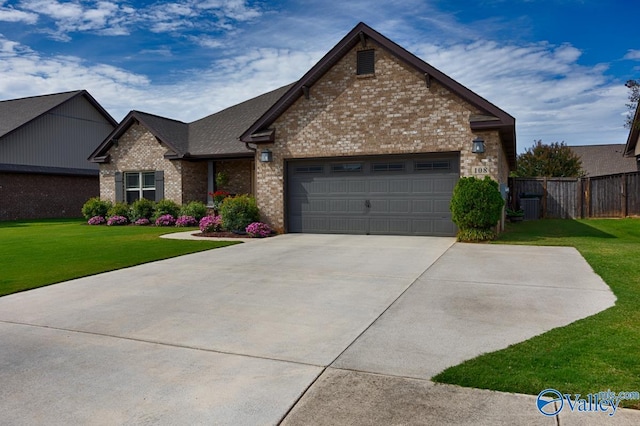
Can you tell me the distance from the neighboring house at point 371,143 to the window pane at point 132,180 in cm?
912

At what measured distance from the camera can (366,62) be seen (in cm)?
1418

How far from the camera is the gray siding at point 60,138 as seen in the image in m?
26.6

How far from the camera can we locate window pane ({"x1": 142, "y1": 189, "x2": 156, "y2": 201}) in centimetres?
2186

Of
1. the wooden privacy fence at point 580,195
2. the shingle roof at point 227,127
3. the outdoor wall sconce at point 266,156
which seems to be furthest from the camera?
the shingle roof at point 227,127

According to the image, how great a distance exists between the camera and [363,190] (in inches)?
577

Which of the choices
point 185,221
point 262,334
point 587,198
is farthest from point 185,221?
point 587,198

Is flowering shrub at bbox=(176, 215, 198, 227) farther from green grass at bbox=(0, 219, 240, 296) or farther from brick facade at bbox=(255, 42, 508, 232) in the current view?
brick facade at bbox=(255, 42, 508, 232)

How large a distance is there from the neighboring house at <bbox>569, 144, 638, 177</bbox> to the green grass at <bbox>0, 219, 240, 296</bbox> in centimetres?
3979

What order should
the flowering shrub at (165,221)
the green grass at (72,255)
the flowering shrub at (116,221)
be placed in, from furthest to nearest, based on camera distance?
the flowering shrub at (116,221) < the flowering shrub at (165,221) < the green grass at (72,255)

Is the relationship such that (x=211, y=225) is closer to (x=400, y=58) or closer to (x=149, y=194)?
(x=149, y=194)

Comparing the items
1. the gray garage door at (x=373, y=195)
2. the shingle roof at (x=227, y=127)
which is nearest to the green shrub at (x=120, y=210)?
the shingle roof at (x=227, y=127)

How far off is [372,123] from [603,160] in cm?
3765

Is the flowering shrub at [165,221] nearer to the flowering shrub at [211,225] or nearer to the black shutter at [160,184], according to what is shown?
the black shutter at [160,184]

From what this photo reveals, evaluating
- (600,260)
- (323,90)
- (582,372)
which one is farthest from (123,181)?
(582,372)
